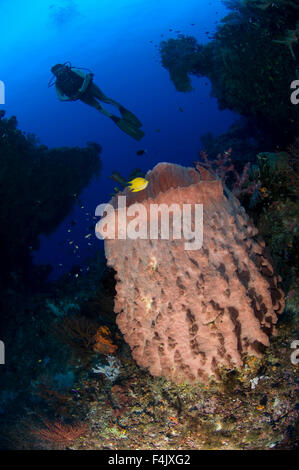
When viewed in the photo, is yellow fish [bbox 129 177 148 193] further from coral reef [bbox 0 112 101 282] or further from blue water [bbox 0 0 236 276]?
blue water [bbox 0 0 236 276]

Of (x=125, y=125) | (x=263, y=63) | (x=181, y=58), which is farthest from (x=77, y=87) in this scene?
(x=263, y=63)

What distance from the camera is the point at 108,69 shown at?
375 ft

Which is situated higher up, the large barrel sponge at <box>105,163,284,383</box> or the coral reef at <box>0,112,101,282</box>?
the coral reef at <box>0,112,101,282</box>

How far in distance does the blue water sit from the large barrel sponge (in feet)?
222

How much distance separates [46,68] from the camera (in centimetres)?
11150

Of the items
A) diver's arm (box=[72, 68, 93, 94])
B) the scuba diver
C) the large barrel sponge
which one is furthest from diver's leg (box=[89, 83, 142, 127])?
the large barrel sponge

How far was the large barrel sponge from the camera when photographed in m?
2.63

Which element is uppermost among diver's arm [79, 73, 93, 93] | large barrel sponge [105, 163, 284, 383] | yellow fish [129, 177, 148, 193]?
diver's arm [79, 73, 93, 93]

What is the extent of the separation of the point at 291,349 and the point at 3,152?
Answer: 10.3m

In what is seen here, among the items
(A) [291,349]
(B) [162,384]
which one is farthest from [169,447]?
(A) [291,349]

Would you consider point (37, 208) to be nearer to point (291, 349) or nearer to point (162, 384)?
point (162, 384)

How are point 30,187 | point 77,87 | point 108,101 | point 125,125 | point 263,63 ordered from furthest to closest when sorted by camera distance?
1. point 108,101
2. point 125,125
3. point 77,87
4. point 30,187
5. point 263,63

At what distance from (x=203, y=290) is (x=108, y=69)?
445ft

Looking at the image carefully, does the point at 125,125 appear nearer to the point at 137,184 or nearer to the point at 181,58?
the point at 181,58
